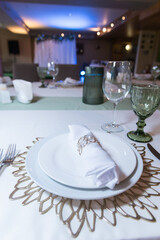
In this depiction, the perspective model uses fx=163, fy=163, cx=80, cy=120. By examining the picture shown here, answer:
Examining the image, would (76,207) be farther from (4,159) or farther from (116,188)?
(4,159)

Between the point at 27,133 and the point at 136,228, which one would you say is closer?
the point at 136,228

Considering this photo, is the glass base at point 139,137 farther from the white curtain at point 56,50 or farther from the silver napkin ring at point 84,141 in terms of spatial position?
the white curtain at point 56,50

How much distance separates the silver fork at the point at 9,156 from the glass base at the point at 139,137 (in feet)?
1.04

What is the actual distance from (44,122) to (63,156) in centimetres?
27

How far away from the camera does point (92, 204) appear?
25 cm

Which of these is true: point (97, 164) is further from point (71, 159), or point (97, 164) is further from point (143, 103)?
point (143, 103)

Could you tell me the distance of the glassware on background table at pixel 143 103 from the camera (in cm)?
45

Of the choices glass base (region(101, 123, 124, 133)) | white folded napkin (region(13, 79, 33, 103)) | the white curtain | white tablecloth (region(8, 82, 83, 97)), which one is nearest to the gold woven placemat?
glass base (region(101, 123, 124, 133))

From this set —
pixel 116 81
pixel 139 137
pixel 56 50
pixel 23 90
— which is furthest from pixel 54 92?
pixel 56 50

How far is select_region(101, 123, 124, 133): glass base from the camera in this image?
1.70 feet

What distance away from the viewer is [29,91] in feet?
2.48

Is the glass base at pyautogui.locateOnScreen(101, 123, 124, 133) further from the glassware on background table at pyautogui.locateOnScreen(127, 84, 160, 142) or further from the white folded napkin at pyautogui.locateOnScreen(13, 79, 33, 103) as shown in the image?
the white folded napkin at pyautogui.locateOnScreen(13, 79, 33, 103)

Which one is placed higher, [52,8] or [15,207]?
[52,8]

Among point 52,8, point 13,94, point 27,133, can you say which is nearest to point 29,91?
point 13,94
